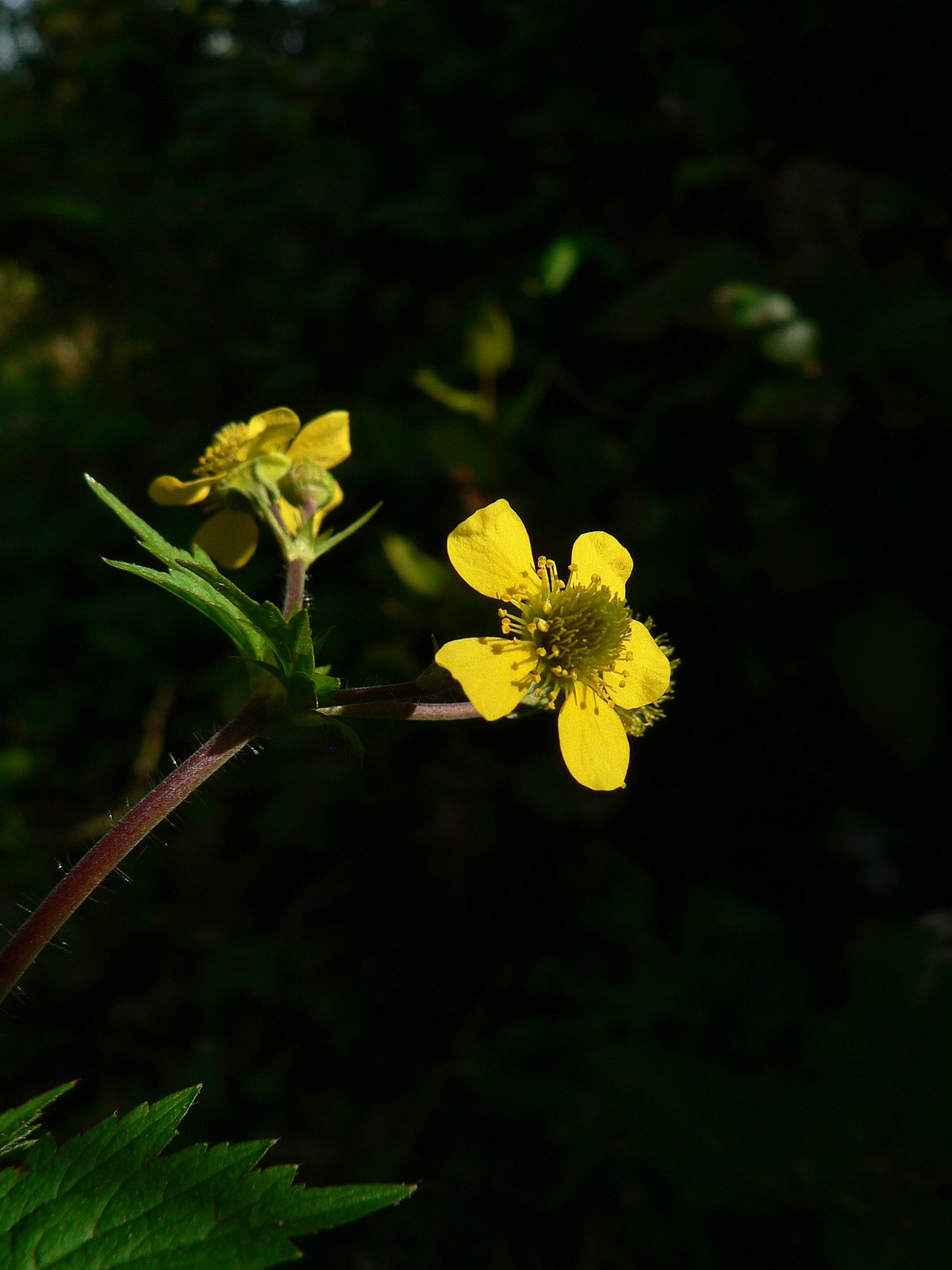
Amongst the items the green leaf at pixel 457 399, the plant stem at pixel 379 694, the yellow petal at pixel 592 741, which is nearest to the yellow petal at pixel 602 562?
the yellow petal at pixel 592 741

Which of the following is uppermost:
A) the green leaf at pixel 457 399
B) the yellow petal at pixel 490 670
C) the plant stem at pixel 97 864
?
the plant stem at pixel 97 864

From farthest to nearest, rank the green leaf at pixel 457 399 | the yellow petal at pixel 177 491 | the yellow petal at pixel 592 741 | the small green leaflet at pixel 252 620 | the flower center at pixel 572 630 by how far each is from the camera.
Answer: the green leaf at pixel 457 399
the yellow petal at pixel 177 491
the flower center at pixel 572 630
the yellow petal at pixel 592 741
the small green leaflet at pixel 252 620

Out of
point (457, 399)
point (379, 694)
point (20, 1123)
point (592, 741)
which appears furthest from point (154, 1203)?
point (457, 399)

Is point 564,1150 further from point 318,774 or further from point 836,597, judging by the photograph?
point 836,597

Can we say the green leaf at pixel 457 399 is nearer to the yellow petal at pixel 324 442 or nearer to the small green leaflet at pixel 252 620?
the yellow petal at pixel 324 442

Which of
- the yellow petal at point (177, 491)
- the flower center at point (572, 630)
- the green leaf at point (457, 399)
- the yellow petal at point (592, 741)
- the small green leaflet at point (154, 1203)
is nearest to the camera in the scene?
the small green leaflet at point (154, 1203)

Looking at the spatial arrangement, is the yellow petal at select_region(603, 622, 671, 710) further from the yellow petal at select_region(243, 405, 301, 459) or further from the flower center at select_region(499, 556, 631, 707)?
the yellow petal at select_region(243, 405, 301, 459)

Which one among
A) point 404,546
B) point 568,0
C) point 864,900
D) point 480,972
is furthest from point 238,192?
point 864,900
